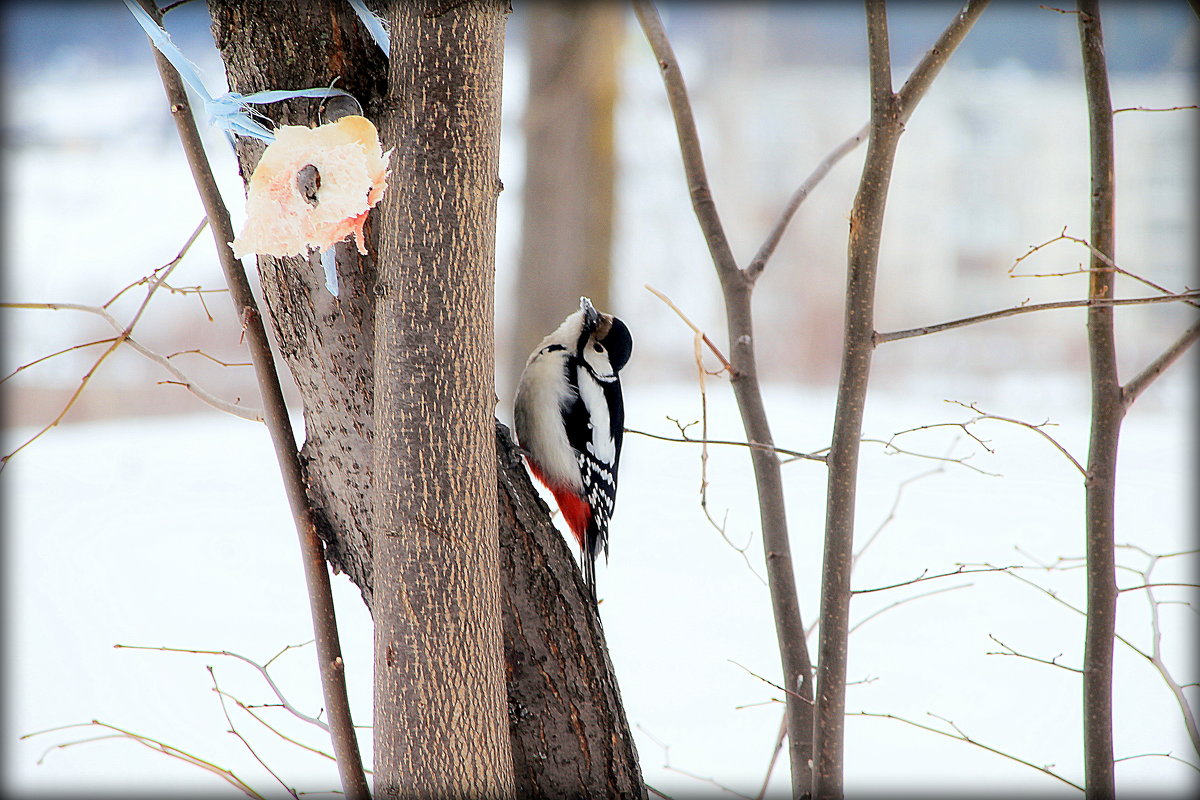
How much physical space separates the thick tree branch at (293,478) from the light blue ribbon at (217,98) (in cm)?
9

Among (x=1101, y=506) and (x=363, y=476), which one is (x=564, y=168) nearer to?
(x=363, y=476)

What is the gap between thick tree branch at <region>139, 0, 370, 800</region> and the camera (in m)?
1.13

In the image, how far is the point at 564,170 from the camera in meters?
3.88

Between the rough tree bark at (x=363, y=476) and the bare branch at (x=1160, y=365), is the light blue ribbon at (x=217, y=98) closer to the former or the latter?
the rough tree bark at (x=363, y=476)

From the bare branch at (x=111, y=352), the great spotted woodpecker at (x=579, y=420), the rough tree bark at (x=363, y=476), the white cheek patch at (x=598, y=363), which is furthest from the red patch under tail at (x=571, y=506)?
the bare branch at (x=111, y=352)

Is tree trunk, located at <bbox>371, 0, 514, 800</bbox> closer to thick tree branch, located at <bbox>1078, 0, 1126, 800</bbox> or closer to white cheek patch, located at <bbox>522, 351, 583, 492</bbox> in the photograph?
thick tree branch, located at <bbox>1078, 0, 1126, 800</bbox>

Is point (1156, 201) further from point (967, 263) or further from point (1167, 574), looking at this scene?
point (1167, 574)

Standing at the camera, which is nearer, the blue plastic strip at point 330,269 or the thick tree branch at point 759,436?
the blue plastic strip at point 330,269

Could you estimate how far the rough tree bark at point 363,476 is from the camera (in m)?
1.08

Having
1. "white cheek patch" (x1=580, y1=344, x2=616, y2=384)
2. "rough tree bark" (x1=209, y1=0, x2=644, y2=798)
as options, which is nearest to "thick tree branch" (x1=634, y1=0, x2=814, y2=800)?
"rough tree bark" (x1=209, y1=0, x2=644, y2=798)

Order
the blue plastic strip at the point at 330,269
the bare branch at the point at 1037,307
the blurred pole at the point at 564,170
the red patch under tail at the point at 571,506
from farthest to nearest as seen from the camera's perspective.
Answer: the blurred pole at the point at 564,170 → the red patch under tail at the point at 571,506 → the blue plastic strip at the point at 330,269 → the bare branch at the point at 1037,307

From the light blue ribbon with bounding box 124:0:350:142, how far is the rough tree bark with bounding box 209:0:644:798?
0.05 metres

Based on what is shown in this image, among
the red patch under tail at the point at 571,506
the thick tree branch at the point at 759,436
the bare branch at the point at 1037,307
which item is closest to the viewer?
the bare branch at the point at 1037,307

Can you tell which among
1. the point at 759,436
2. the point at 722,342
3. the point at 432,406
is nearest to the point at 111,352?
the point at 432,406
